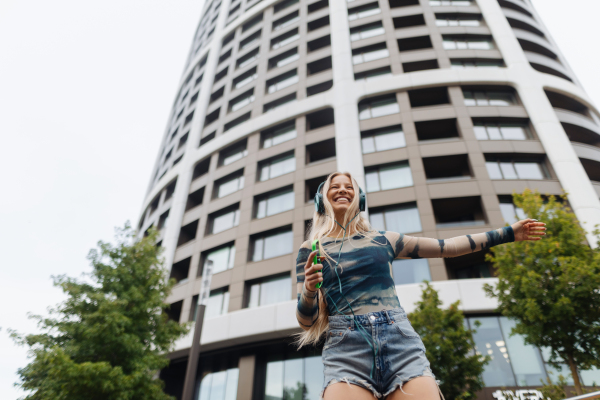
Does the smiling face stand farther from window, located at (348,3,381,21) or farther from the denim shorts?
window, located at (348,3,381,21)

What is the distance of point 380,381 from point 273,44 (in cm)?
3368

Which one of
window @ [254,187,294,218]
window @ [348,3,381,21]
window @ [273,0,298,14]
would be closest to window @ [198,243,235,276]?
window @ [254,187,294,218]

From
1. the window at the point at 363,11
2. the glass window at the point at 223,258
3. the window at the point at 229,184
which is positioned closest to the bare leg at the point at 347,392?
the glass window at the point at 223,258

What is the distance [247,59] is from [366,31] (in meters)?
11.4

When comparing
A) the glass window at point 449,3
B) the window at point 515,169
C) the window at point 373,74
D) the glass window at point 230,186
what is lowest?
the window at point 515,169

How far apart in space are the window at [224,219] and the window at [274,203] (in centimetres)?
161

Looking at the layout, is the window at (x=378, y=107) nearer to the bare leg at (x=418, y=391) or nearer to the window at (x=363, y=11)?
the window at (x=363, y=11)

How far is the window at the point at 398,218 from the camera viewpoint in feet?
59.6

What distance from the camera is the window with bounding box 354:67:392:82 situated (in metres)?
24.6

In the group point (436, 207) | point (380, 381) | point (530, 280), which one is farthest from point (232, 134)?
point (380, 381)

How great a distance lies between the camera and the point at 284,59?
1188 inches

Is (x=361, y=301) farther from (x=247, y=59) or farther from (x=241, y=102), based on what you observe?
(x=247, y=59)

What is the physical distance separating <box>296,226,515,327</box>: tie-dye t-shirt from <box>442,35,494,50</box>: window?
2727 cm

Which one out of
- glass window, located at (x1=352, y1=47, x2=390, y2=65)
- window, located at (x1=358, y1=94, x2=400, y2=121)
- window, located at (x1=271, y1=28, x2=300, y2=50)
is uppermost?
window, located at (x1=271, y1=28, x2=300, y2=50)
